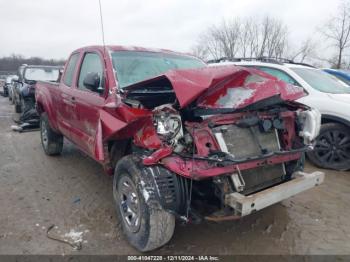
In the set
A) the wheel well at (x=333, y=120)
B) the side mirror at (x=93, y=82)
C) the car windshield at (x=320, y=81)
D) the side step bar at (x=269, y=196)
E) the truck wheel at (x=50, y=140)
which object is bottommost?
the truck wheel at (x=50, y=140)

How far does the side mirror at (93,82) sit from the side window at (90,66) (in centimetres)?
14

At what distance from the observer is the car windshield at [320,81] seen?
557cm

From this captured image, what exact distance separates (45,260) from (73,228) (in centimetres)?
56

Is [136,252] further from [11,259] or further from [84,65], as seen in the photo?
[84,65]

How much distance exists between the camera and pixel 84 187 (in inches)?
177

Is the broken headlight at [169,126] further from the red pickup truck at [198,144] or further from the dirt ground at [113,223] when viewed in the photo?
the dirt ground at [113,223]

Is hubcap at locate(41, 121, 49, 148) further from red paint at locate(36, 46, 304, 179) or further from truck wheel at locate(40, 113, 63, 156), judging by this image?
red paint at locate(36, 46, 304, 179)

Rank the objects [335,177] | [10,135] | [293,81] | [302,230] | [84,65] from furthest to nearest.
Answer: [10,135] < [293,81] < [335,177] < [84,65] < [302,230]

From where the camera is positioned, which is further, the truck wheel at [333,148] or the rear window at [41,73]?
the rear window at [41,73]

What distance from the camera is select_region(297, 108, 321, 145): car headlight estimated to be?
3080 mm

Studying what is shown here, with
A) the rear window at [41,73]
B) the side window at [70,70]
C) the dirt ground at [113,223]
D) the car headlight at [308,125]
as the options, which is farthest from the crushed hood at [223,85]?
the rear window at [41,73]

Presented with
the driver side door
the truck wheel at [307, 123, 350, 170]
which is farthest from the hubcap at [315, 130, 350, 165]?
the driver side door

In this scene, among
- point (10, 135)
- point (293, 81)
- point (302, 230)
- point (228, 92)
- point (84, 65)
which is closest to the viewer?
point (228, 92)

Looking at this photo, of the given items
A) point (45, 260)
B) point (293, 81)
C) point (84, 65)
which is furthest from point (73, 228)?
point (293, 81)
